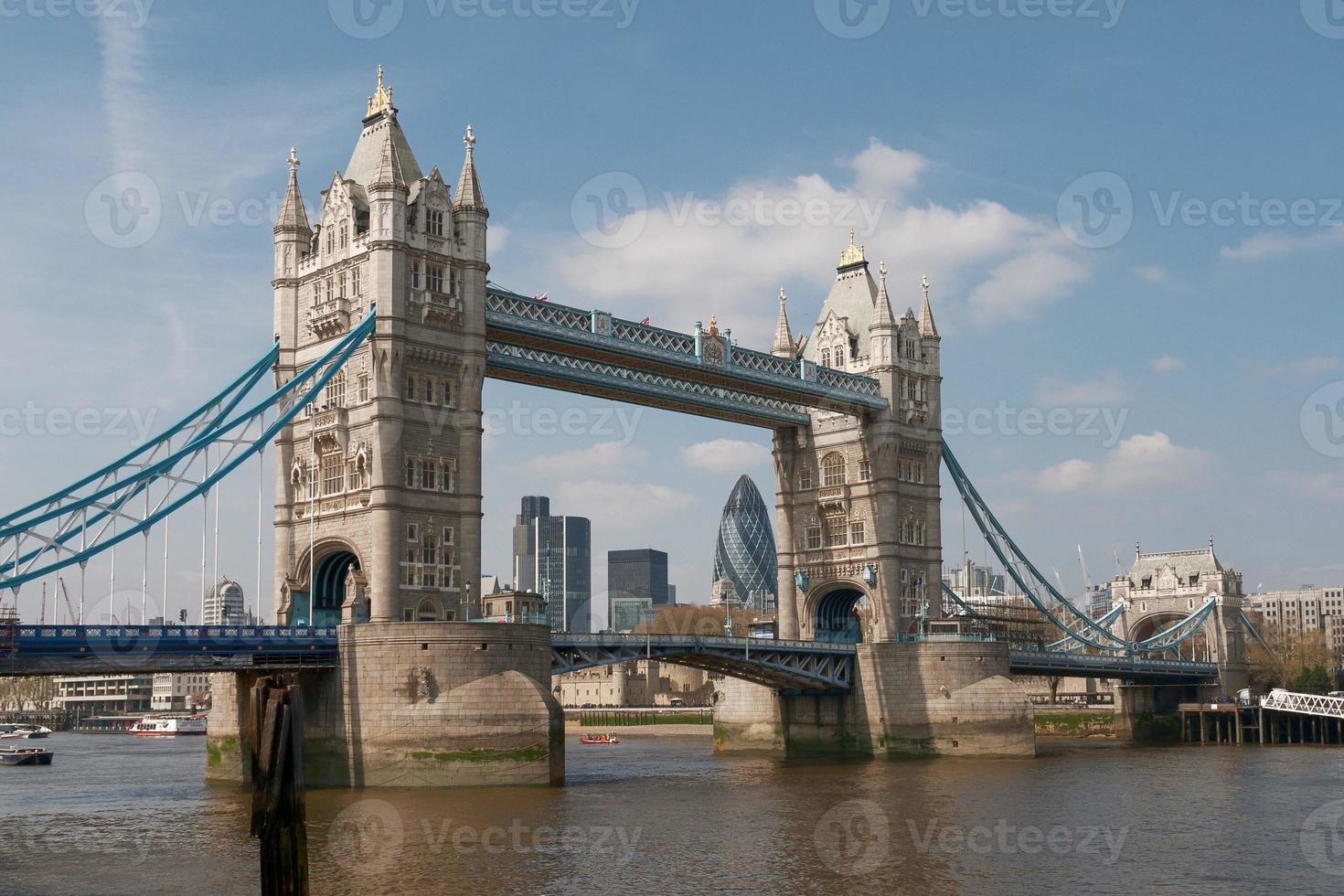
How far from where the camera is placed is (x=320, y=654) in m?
64.1

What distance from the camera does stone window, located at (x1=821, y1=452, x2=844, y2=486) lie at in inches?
3784

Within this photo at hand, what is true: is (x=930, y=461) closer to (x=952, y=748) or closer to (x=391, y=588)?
(x=952, y=748)

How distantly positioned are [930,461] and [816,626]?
12962mm

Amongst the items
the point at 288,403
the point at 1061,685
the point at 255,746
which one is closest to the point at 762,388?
the point at 288,403

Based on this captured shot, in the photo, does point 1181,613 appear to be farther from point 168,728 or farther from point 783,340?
point 168,728

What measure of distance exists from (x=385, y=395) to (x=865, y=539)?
3746 cm

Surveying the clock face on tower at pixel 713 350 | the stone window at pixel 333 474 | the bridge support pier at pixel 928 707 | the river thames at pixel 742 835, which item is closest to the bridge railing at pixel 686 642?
the bridge support pier at pixel 928 707


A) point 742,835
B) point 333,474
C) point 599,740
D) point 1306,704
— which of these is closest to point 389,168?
point 333,474

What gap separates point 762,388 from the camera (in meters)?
88.6

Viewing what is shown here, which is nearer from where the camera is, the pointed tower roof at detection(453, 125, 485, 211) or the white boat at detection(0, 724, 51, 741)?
the pointed tower roof at detection(453, 125, 485, 211)

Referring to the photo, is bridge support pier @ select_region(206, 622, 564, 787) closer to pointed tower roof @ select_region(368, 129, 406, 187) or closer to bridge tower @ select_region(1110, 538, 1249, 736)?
pointed tower roof @ select_region(368, 129, 406, 187)

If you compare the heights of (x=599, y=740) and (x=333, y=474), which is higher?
(x=333, y=474)

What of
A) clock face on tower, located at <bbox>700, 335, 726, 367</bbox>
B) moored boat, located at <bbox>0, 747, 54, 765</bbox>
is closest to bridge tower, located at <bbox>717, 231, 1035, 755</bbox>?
clock face on tower, located at <bbox>700, 335, 726, 367</bbox>

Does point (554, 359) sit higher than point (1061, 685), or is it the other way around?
point (554, 359)
